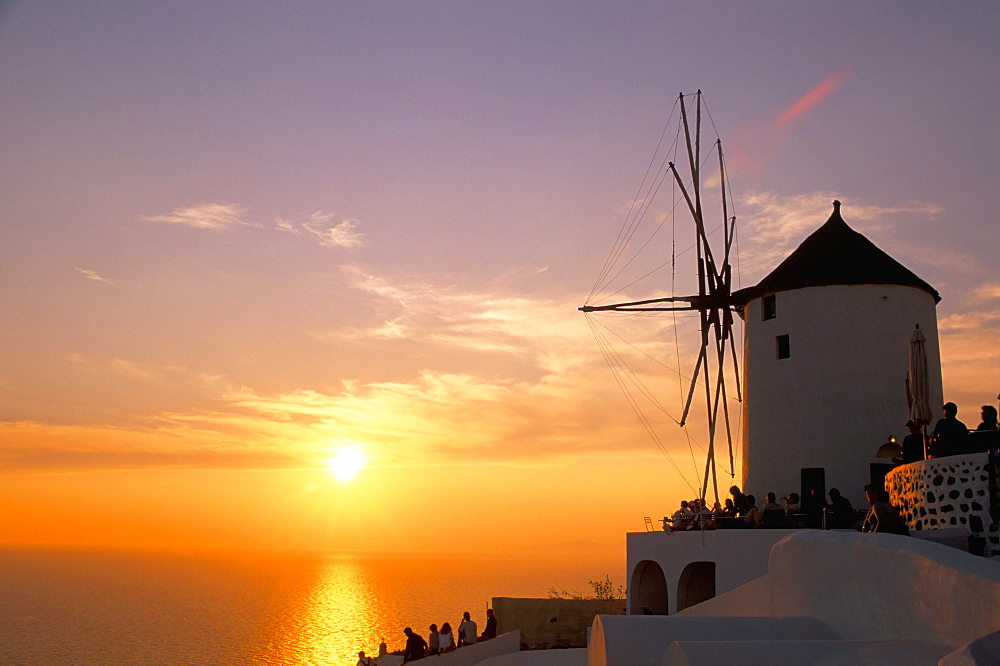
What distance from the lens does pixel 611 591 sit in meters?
29.9

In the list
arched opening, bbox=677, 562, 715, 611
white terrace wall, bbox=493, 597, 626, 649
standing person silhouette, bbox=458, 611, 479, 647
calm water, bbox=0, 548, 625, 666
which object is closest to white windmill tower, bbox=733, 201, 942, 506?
arched opening, bbox=677, 562, 715, 611

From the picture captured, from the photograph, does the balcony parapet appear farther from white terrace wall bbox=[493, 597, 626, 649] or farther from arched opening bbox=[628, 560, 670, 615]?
white terrace wall bbox=[493, 597, 626, 649]

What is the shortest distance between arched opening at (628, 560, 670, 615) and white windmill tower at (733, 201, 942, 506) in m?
3.00

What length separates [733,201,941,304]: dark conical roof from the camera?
830 inches

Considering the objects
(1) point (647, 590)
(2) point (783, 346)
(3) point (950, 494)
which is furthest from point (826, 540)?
(2) point (783, 346)

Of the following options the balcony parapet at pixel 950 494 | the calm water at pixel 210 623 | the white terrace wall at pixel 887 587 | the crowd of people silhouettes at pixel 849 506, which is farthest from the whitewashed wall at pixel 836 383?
the calm water at pixel 210 623

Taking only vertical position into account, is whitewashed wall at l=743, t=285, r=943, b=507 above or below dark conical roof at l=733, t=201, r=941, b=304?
below

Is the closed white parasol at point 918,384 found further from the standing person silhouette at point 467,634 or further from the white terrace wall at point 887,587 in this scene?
the standing person silhouette at point 467,634

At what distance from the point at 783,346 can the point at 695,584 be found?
563 cm

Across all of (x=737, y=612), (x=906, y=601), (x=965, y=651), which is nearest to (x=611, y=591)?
(x=737, y=612)

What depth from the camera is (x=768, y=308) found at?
2238 cm

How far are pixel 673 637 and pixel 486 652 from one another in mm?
9975

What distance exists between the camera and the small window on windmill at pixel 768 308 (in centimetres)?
2224

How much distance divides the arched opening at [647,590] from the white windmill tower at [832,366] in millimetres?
2995
